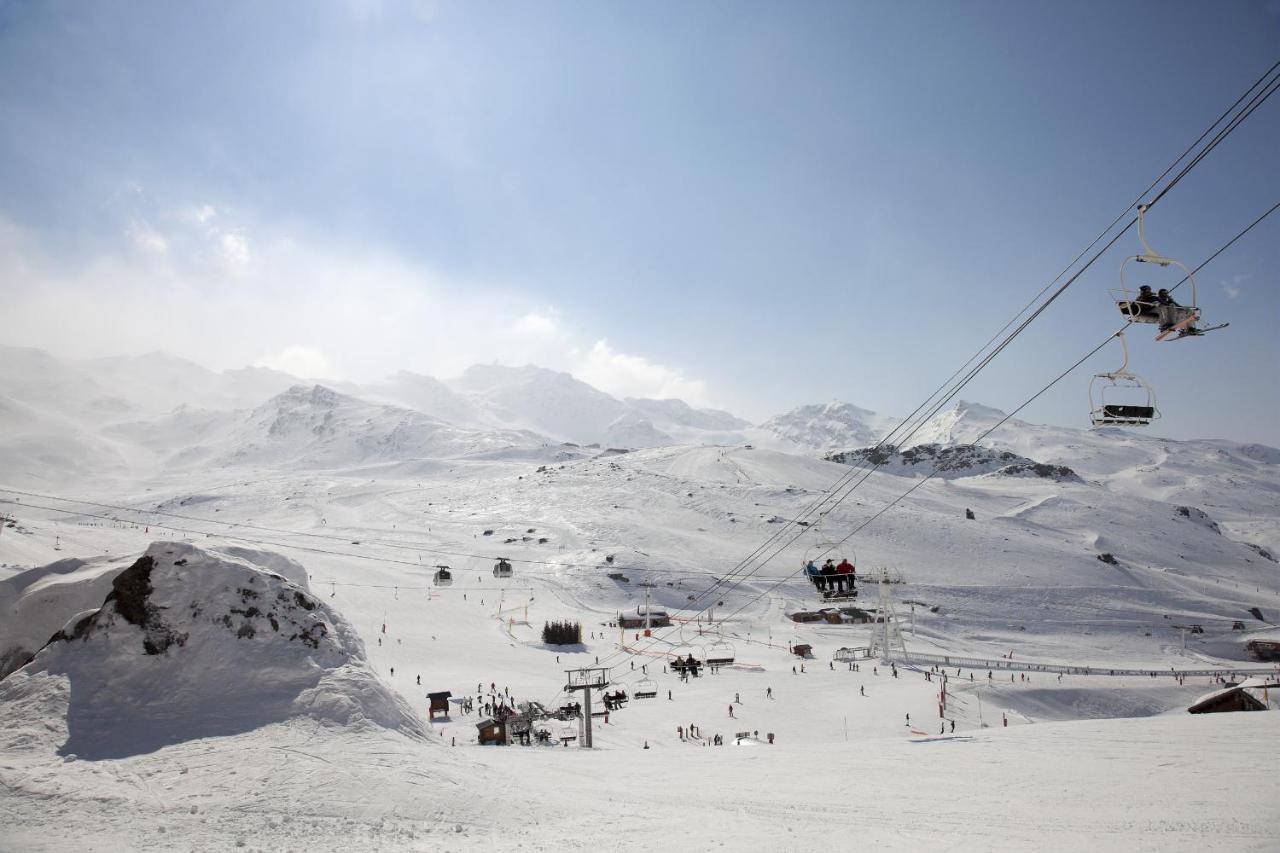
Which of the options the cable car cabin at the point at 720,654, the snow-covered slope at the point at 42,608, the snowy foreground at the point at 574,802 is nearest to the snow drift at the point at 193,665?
the snowy foreground at the point at 574,802

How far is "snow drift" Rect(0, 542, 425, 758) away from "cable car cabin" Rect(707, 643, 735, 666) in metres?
38.4

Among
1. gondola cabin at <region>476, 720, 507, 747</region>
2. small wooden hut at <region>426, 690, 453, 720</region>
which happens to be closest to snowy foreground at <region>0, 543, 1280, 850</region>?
gondola cabin at <region>476, 720, 507, 747</region>

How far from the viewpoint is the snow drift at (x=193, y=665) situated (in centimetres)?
1145

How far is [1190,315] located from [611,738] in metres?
26.8

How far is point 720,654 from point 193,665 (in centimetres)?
4533

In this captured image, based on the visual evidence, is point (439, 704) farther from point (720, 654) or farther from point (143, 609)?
point (720, 654)

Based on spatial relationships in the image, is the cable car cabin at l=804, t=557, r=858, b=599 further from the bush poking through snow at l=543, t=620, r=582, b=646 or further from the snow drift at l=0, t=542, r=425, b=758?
the bush poking through snow at l=543, t=620, r=582, b=646

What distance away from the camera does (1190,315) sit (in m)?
9.77

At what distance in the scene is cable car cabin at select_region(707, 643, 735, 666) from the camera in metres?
49.4

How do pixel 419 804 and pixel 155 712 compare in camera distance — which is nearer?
pixel 419 804

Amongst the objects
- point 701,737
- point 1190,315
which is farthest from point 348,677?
point 701,737

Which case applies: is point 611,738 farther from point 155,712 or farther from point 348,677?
point 155,712

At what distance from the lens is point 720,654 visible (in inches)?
2100

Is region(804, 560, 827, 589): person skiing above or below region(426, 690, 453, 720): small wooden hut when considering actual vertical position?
above
